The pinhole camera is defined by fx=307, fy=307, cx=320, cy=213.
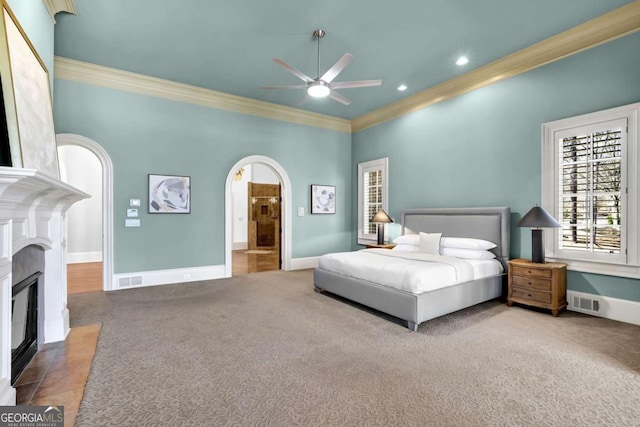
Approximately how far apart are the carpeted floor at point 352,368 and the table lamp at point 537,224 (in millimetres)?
719

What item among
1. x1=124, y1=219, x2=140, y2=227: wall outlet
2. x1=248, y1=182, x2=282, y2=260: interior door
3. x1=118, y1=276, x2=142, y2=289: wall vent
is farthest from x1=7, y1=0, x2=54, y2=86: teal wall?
x1=248, y1=182, x2=282, y2=260: interior door

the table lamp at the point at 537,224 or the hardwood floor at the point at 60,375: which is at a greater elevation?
the table lamp at the point at 537,224

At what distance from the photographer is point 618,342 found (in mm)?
2855

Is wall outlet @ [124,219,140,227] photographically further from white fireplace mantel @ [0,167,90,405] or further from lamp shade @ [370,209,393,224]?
lamp shade @ [370,209,393,224]

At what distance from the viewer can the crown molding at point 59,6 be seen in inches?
124

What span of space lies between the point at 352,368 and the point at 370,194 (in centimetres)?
483

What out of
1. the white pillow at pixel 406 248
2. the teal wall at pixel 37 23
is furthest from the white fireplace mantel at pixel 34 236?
the white pillow at pixel 406 248

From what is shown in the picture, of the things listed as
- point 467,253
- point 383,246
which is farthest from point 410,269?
point 383,246

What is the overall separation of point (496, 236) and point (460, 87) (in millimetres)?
2440

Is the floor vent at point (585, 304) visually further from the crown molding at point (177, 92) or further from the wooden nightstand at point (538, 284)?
the crown molding at point (177, 92)

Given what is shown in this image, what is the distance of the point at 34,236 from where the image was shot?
7.36 ft

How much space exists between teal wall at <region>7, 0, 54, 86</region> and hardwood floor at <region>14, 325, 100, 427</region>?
2730 millimetres

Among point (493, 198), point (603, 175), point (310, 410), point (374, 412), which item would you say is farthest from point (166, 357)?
point (603, 175)

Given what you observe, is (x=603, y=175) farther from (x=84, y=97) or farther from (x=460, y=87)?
(x=84, y=97)
